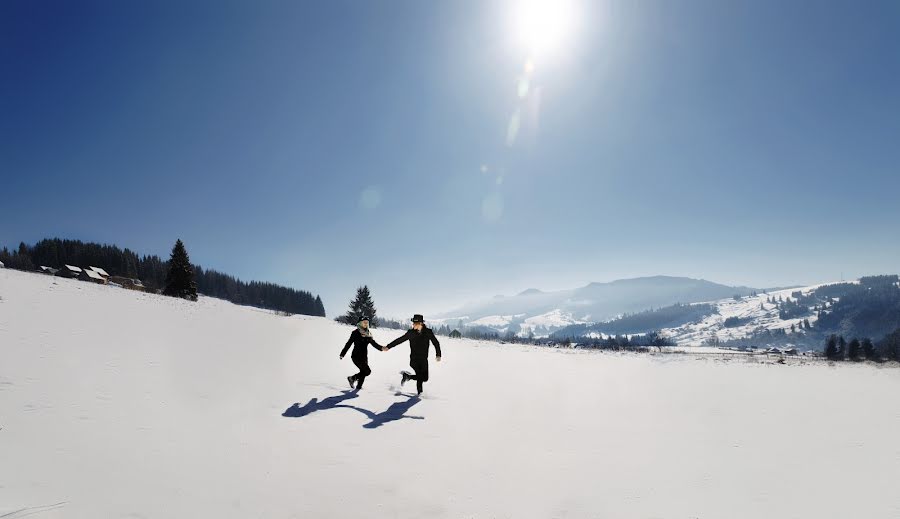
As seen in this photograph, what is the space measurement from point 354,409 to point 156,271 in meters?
125

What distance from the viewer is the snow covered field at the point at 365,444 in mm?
4379

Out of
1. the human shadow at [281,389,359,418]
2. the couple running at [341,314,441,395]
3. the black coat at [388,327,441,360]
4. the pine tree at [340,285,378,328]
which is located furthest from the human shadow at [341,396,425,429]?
the pine tree at [340,285,378,328]

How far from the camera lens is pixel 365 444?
253 inches

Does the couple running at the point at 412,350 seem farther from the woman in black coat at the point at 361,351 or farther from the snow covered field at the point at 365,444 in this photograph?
the snow covered field at the point at 365,444

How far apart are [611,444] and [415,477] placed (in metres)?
4.55

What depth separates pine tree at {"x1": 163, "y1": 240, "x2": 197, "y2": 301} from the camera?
1965 inches

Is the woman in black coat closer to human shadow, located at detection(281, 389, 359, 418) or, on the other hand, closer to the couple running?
the couple running

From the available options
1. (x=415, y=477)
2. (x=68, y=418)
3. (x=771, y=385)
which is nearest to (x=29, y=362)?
(x=68, y=418)

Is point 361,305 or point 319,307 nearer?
point 361,305

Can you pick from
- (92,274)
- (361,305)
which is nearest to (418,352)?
(361,305)

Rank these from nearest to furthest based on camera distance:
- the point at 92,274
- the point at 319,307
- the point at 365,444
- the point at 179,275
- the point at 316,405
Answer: the point at 365,444
the point at 316,405
the point at 179,275
the point at 92,274
the point at 319,307

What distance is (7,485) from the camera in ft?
12.1

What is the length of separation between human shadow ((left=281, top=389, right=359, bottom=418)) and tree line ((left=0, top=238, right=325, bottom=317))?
5245 cm

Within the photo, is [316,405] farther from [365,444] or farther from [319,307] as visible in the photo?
[319,307]
